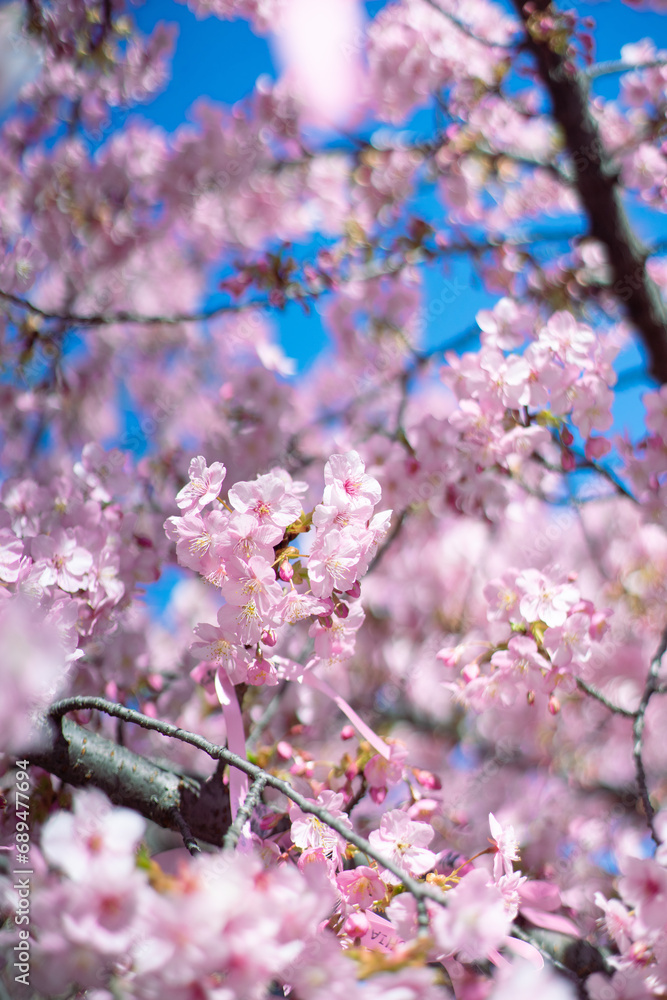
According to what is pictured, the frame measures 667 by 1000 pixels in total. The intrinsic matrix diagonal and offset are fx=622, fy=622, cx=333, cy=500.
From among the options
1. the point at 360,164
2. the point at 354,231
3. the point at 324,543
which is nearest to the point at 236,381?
the point at 354,231

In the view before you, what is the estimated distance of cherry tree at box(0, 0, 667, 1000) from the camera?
34.5 inches

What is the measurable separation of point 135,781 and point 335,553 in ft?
2.05

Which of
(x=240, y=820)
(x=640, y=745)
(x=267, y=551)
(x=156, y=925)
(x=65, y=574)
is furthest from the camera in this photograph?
(x=65, y=574)

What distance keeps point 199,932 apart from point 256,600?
54cm

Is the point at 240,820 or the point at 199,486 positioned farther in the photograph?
the point at 199,486

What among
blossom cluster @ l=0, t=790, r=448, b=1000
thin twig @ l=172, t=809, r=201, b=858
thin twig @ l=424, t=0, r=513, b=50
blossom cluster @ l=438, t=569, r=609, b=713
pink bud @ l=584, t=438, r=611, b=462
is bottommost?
blossom cluster @ l=0, t=790, r=448, b=1000

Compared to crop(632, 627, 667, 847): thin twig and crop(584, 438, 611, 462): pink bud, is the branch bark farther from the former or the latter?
crop(584, 438, 611, 462): pink bud

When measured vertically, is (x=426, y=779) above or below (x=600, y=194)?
below

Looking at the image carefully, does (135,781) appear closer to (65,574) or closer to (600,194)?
(65,574)

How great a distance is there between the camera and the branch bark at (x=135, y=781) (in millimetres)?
1174

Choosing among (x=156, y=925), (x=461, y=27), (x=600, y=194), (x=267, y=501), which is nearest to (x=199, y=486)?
(x=267, y=501)

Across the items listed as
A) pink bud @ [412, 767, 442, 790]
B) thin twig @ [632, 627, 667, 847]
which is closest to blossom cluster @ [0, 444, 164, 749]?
pink bud @ [412, 767, 442, 790]

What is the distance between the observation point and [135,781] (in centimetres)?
125

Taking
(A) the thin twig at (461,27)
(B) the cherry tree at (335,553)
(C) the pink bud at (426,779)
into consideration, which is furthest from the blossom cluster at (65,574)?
(A) the thin twig at (461,27)
